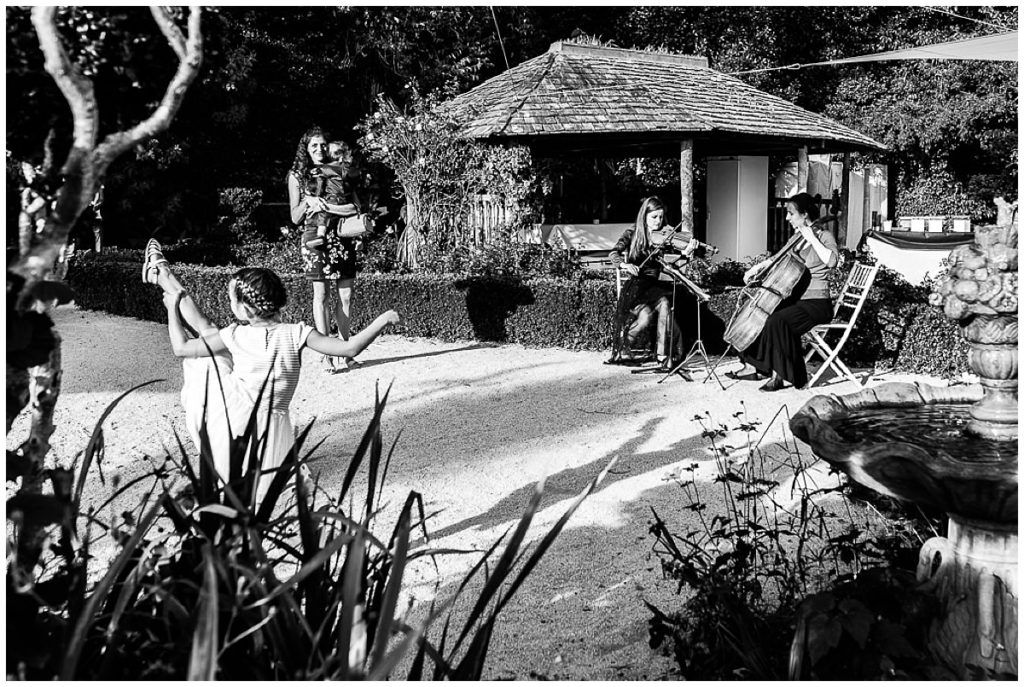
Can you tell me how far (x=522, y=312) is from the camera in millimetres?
10453

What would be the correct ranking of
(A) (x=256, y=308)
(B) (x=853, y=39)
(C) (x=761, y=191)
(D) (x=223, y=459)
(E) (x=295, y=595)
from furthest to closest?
(B) (x=853, y=39)
(C) (x=761, y=191)
(A) (x=256, y=308)
(D) (x=223, y=459)
(E) (x=295, y=595)

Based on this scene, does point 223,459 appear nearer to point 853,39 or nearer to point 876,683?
point 876,683

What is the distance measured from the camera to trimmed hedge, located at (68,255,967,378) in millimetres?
8641

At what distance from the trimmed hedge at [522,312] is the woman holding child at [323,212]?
2.22 metres

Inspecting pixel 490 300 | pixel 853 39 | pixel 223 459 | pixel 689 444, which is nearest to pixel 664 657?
pixel 223 459

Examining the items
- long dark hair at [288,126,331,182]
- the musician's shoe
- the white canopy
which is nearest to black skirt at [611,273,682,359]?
the musician's shoe

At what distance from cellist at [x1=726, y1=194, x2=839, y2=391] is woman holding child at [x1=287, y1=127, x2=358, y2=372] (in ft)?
10.8

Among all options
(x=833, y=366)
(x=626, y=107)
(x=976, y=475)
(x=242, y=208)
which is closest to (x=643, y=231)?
(x=833, y=366)

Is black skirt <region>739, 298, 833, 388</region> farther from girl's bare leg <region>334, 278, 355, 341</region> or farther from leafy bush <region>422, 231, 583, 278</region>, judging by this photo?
leafy bush <region>422, 231, 583, 278</region>

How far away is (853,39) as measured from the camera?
26.1m

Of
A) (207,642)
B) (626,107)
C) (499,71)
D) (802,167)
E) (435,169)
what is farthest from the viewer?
(499,71)

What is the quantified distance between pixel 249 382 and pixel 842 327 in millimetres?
5147

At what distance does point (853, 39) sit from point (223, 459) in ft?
83.5

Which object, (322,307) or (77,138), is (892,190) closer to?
(322,307)
